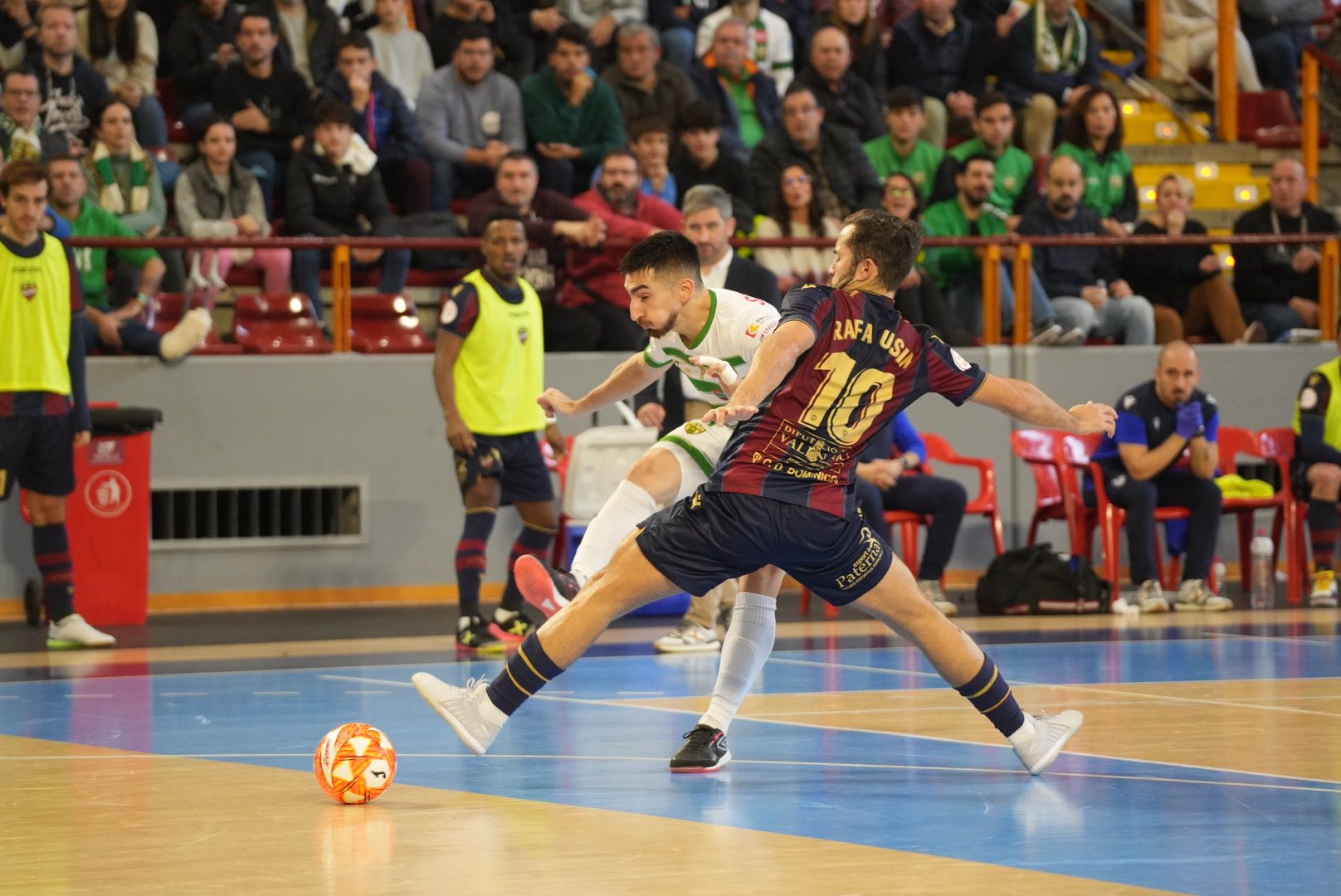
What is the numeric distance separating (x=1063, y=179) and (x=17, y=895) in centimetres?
1190

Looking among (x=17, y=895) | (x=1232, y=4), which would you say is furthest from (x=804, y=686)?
(x=1232, y=4)

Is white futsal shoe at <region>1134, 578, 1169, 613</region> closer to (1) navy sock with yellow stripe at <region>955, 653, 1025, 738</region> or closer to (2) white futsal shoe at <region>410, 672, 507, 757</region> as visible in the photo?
(1) navy sock with yellow stripe at <region>955, 653, 1025, 738</region>

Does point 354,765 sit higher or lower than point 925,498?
lower

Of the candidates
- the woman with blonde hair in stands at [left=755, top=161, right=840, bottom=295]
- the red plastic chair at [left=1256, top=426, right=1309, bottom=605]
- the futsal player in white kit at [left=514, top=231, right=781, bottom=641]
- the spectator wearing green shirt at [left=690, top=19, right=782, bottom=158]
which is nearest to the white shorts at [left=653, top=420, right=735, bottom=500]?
the futsal player in white kit at [left=514, top=231, right=781, bottom=641]

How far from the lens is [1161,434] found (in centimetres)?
1316

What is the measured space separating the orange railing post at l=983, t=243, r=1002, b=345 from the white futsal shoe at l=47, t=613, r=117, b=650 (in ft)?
22.4

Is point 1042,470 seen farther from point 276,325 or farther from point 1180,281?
point 276,325

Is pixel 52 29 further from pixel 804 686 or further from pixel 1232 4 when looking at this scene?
pixel 1232 4

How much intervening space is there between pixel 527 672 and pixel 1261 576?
8392mm

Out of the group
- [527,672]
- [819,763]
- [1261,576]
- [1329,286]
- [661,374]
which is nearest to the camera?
[527,672]

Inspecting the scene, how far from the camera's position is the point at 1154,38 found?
66.3ft

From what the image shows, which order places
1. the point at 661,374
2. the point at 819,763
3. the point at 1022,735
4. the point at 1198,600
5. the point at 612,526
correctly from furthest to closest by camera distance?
the point at 1198,600 < the point at 612,526 < the point at 661,374 < the point at 819,763 < the point at 1022,735

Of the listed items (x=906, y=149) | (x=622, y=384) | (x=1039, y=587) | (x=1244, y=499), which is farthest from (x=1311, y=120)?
(x=622, y=384)

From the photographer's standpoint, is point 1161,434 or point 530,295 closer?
point 530,295
